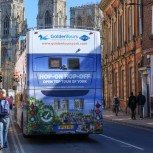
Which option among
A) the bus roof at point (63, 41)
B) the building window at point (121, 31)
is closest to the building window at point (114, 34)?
the building window at point (121, 31)

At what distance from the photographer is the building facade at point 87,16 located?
88.2m

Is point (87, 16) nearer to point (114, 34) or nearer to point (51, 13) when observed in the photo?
point (114, 34)

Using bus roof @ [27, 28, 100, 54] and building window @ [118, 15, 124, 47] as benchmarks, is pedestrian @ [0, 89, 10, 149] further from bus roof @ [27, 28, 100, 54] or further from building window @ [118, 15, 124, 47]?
building window @ [118, 15, 124, 47]

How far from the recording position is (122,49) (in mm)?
43250

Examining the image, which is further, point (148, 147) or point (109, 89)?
point (109, 89)

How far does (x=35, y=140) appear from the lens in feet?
61.5

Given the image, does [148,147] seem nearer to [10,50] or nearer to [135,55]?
[135,55]

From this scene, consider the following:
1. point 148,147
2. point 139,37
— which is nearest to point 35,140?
point 148,147

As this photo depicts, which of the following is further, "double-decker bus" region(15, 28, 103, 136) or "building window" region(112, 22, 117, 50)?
"building window" region(112, 22, 117, 50)

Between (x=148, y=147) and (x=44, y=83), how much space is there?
14.0 ft

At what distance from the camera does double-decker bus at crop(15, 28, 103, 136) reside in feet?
55.5

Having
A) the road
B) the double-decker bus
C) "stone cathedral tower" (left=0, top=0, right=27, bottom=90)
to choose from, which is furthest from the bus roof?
"stone cathedral tower" (left=0, top=0, right=27, bottom=90)

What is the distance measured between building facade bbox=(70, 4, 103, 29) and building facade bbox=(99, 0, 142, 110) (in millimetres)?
23012

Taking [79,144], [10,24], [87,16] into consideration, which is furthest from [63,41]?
[10,24]
